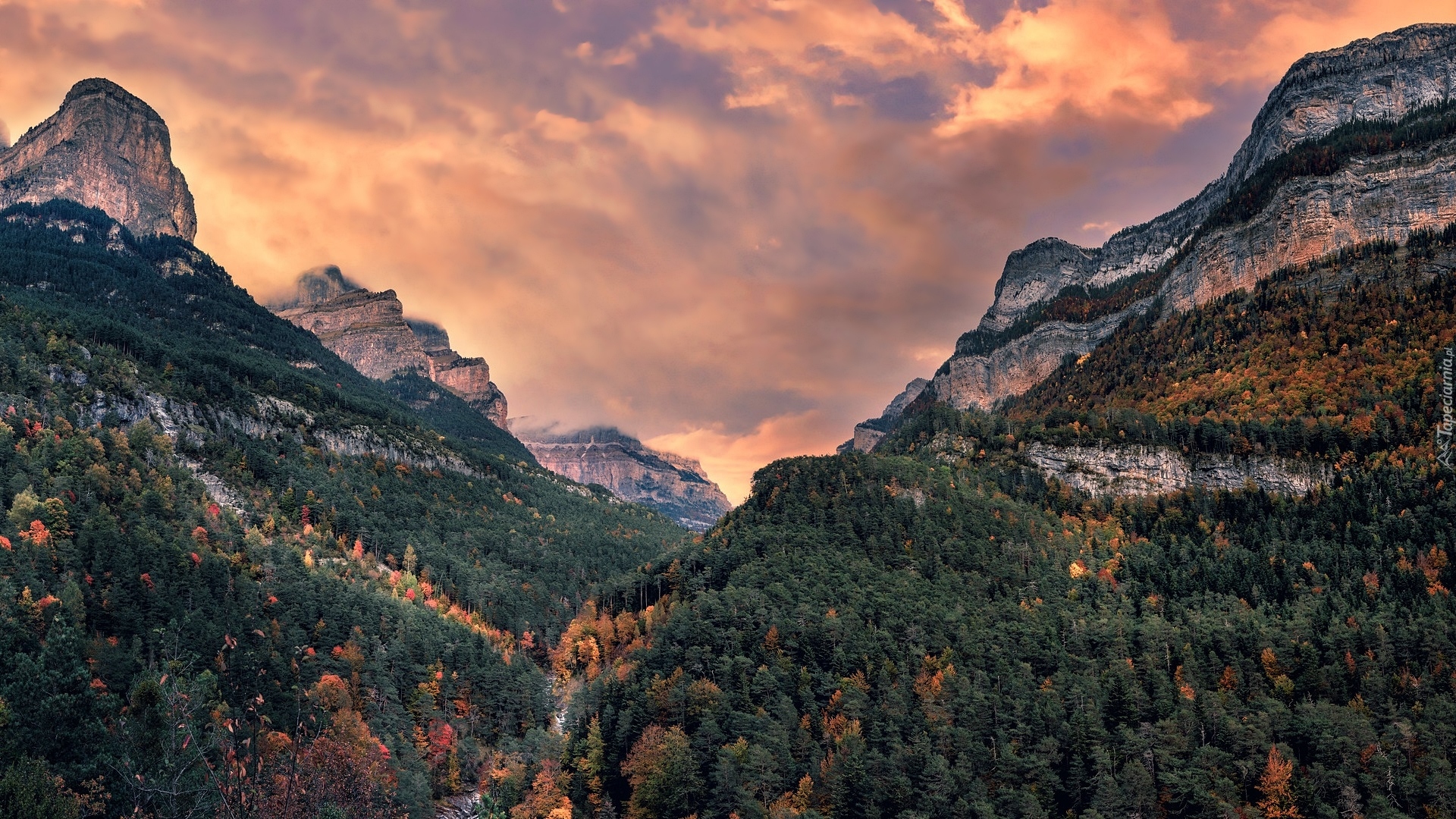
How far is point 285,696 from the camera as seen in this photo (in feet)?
362

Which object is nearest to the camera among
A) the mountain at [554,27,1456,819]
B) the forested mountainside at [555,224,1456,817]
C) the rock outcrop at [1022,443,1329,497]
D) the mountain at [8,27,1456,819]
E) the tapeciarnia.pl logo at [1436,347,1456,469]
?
the mountain at [8,27,1456,819]

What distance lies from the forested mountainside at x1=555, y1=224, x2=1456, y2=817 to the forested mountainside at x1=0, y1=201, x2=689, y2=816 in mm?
22034

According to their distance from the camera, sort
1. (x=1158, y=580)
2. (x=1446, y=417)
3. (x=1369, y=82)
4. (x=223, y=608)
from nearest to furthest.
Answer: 1. (x=223, y=608)
2. (x=1446, y=417)
3. (x=1158, y=580)
4. (x=1369, y=82)

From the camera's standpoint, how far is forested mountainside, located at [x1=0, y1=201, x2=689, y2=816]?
237ft

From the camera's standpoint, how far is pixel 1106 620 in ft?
369

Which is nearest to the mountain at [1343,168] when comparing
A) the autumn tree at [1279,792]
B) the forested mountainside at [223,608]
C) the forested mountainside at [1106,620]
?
the forested mountainside at [1106,620]

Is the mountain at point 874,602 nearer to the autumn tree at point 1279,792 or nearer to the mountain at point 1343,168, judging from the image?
the autumn tree at point 1279,792

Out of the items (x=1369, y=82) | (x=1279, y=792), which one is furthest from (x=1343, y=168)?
(x=1279, y=792)

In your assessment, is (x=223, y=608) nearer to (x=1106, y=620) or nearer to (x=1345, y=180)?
(x=1106, y=620)

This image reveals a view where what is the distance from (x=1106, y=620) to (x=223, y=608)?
12316cm

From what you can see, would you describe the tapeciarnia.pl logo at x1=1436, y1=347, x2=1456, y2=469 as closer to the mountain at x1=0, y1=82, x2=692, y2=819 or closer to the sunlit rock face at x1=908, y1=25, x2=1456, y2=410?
the sunlit rock face at x1=908, y1=25, x2=1456, y2=410

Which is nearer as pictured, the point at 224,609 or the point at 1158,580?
the point at 224,609

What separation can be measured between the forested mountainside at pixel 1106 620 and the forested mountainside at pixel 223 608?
22.0 m

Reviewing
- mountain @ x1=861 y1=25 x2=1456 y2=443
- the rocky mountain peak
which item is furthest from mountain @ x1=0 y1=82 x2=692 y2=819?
the rocky mountain peak
